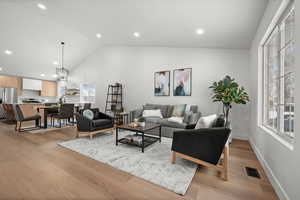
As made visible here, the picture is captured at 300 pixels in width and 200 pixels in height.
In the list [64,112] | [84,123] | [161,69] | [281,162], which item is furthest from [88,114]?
[281,162]

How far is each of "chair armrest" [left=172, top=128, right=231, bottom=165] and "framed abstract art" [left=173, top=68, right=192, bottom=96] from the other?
8.37 ft

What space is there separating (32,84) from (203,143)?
26.9 ft

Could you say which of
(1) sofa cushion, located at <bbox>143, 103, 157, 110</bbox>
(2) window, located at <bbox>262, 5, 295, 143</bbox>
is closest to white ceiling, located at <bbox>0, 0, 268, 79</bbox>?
(2) window, located at <bbox>262, 5, 295, 143</bbox>

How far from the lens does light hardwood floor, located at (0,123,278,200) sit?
151 cm

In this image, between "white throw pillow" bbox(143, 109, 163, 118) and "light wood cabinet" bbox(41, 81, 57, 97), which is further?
"light wood cabinet" bbox(41, 81, 57, 97)

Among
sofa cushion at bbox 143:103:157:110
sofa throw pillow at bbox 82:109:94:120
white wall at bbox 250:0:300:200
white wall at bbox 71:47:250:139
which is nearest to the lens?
white wall at bbox 250:0:300:200

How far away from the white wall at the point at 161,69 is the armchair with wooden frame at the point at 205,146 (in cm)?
241

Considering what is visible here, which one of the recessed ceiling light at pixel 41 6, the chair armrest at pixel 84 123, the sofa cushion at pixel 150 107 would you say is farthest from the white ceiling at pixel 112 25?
the chair armrest at pixel 84 123

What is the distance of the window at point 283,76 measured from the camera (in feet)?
5.30

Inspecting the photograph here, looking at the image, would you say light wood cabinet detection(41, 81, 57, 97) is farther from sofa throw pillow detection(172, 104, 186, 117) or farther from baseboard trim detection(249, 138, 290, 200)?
baseboard trim detection(249, 138, 290, 200)

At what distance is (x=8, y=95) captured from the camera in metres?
5.92

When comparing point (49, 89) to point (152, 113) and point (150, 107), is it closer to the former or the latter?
point (150, 107)

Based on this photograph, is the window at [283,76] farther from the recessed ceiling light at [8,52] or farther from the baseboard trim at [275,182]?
the recessed ceiling light at [8,52]

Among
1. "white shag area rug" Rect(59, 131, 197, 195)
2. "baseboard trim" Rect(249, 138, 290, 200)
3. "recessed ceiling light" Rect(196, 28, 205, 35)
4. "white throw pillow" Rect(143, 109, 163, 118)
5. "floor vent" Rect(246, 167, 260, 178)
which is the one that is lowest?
"floor vent" Rect(246, 167, 260, 178)
